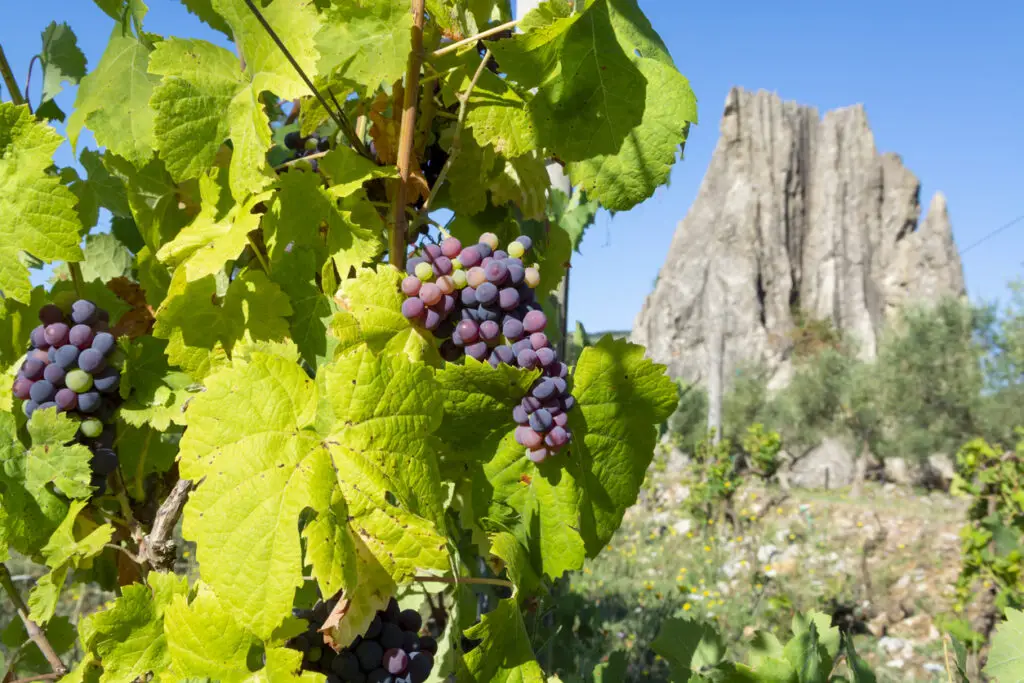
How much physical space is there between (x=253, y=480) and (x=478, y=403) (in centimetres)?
30

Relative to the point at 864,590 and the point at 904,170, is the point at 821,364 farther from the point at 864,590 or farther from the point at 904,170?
the point at 904,170

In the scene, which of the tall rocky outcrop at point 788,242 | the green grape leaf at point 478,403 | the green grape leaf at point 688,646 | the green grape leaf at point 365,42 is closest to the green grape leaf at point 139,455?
the green grape leaf at point 478,403

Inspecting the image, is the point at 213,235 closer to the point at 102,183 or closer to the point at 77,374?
the point at 77,374

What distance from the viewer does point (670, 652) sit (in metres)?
1.66

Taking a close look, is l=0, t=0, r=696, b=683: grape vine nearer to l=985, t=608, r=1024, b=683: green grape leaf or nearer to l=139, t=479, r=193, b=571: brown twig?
l=139, t=479, r=193, b=571: brown twig

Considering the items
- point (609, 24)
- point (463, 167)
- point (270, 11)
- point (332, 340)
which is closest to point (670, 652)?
point (332, 340)

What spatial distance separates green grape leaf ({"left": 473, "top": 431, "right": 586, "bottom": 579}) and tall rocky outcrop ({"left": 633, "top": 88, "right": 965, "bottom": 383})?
36.0m

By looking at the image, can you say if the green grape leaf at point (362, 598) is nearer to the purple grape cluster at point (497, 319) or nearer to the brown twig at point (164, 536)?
the purple grape cluster at point (497, 319)

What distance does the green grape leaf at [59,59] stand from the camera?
1.52m

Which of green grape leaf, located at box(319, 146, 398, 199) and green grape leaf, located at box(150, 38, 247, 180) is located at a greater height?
green grape leaf, located at box(150, 38, 247, 180)

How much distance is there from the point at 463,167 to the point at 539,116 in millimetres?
235

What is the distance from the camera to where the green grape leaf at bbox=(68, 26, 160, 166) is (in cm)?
127

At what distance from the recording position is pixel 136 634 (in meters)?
1.14

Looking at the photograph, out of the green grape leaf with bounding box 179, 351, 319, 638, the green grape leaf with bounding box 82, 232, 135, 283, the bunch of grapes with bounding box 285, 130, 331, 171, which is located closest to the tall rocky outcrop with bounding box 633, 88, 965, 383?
the bunch of grapes with bounding box 285, 130, 331, 171
